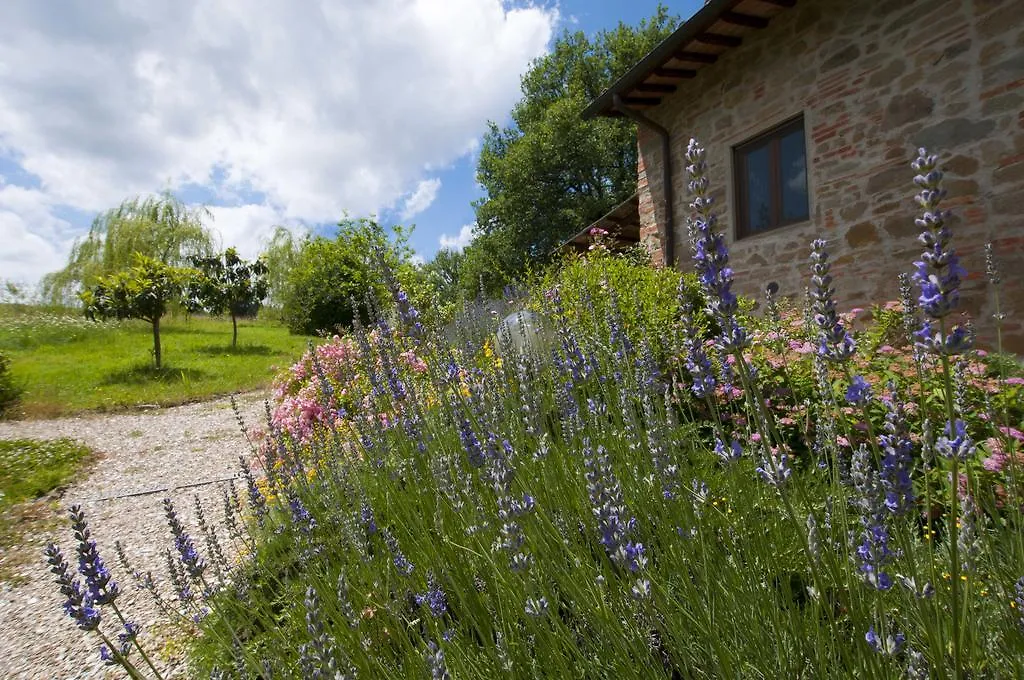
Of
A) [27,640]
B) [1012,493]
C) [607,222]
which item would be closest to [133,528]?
[27,640]

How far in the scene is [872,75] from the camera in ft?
17.6

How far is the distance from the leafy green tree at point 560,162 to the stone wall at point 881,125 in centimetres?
1328

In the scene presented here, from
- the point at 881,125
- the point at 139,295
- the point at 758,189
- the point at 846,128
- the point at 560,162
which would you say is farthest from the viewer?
the point at 560,162

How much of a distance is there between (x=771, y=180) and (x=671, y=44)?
2.13m

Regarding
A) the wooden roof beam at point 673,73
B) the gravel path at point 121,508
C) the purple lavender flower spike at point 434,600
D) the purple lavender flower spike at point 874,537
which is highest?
the wooden roof beam at point 673,73

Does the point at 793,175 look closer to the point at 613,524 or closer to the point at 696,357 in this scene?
the point at 696,357

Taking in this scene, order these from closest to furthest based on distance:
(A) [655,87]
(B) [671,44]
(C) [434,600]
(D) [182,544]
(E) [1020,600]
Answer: (E) [1020,600] < (C) [434,600] < (D) [182,544] < (B) [671,44] < (A) [655,87]

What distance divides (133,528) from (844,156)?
827cm

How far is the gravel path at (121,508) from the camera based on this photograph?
325cm

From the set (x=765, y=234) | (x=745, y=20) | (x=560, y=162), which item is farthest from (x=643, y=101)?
(x=560, y=162)

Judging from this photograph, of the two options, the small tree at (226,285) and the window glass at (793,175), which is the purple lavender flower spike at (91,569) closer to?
the window glass at (793,175)

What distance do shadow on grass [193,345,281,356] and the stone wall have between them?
15.4 metres

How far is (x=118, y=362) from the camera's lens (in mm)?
14461

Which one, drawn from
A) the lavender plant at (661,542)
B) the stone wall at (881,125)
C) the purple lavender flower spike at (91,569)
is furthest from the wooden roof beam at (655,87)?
the purple lavender flower spike at (91,569)
